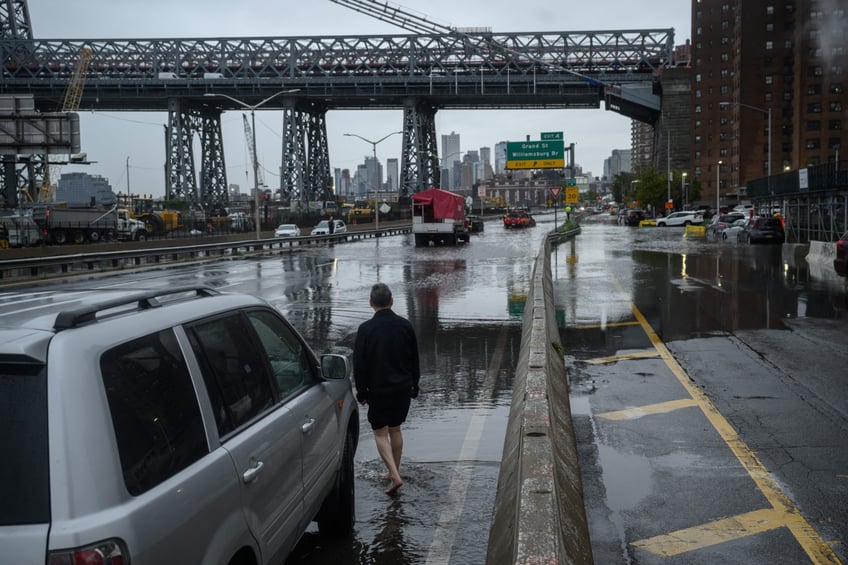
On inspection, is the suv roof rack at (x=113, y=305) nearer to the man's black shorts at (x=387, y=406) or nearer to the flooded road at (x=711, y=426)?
the man's black shorts at (x=387, y=406)

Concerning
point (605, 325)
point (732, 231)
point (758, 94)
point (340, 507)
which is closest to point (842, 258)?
point (605, 325)

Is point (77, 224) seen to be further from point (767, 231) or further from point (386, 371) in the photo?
point (386, 371)

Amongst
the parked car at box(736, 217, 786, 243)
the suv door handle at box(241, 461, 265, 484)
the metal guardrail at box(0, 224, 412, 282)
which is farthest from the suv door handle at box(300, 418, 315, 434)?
the parked car at box(736, 217, 786, 243)

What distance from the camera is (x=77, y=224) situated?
50.2m

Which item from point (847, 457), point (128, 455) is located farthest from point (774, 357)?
point (128, 455)

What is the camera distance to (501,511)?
4812 millimetres

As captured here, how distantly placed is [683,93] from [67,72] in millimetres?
77990

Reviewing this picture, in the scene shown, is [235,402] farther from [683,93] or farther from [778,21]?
[778,21]

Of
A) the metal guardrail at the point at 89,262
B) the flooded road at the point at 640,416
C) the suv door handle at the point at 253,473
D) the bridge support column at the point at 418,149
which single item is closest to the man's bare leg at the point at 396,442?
the flooded road at the point at 640,416

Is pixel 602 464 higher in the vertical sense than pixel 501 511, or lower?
lower

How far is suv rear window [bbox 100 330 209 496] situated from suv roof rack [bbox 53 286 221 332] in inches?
6.4

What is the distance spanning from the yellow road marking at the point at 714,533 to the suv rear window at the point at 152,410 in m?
3.18

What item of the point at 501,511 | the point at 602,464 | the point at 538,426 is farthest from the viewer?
the point at 602,464

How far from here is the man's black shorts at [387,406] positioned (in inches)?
253
